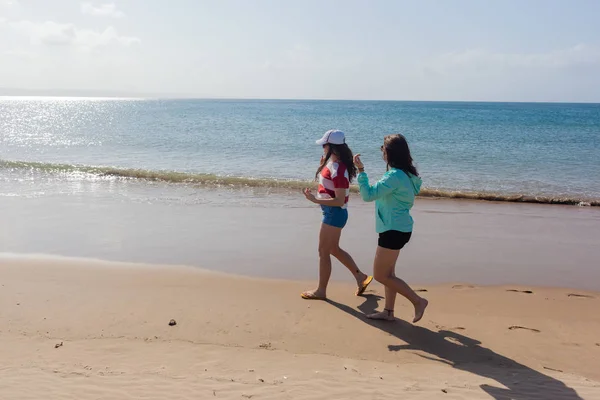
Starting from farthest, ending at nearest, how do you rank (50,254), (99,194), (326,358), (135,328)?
(99,194) < (50,254) < (135,328) < (326,358)

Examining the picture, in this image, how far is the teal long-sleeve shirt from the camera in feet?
15.0

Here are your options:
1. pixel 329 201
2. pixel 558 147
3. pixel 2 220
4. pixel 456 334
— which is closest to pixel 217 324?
pixel 329 201

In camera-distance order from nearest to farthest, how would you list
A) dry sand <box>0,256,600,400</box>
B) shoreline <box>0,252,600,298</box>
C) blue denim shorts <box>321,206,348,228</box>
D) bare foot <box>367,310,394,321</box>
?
dry sand <box>0,256,600,400</box>, bare foot <box>367,310,394,321</box>, blue denim shorts <box>321,206,348,228</box>, shoreline <box>0,252,600,298</box>

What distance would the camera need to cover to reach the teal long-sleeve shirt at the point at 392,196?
4.58m

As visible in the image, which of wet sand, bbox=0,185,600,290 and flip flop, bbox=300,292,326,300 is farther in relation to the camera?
wet sand, bbox=0,185,600,290

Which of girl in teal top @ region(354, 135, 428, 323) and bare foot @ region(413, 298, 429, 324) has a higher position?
girl in teal top @ region(354, 135, 428, 323)

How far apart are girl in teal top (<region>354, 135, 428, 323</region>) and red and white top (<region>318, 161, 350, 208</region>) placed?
57cm

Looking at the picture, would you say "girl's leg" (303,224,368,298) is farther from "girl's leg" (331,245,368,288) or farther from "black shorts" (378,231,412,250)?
"black shorts" (378,231,412,250)

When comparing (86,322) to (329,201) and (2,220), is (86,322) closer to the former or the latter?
(329,201)

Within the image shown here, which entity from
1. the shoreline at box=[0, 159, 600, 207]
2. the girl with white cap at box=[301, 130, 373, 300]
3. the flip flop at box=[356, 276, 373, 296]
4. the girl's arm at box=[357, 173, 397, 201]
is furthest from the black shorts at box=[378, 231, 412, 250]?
the shoreline at box=[0, 159, 600, 207]

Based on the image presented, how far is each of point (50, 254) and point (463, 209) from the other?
26.3 ft

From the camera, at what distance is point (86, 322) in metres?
5.05

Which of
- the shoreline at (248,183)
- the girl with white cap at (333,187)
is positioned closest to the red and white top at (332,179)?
the girl with white cap at (333,187)

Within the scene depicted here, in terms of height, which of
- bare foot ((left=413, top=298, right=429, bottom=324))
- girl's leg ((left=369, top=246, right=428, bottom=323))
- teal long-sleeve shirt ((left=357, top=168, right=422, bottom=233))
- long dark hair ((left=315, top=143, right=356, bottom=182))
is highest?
long dark hair ((left=315, top=143, right=356, bottom=182))
